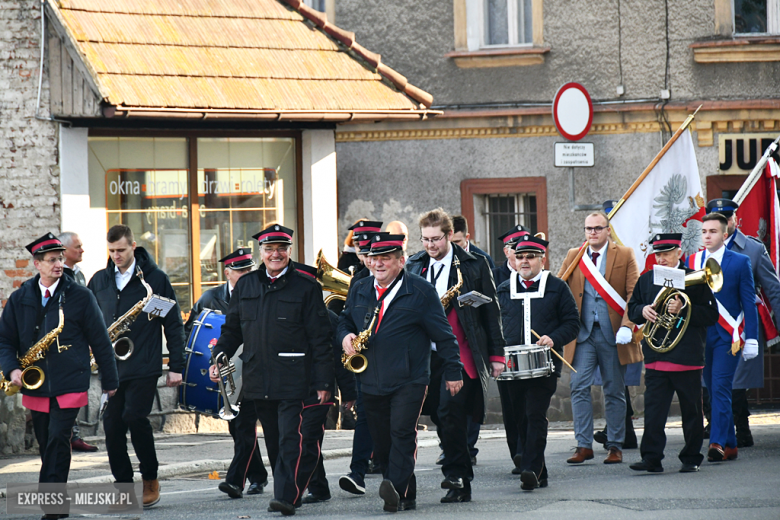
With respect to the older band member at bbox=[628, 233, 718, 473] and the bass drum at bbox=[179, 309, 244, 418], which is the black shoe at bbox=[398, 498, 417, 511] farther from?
the older band member at bbox=[628, 233, 718, 473]

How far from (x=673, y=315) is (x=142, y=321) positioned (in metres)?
4.24

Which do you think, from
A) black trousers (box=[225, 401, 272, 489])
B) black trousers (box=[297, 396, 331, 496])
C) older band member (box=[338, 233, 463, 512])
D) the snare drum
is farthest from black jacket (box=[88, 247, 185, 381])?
the snare drum

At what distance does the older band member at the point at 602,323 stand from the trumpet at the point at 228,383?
3.16 m

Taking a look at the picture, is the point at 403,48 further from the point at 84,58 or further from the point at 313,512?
the point at 313,512

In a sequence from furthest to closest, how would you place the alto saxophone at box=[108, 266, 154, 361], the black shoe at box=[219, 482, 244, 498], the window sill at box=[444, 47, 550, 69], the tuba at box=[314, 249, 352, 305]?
1. the window sill at box=[444, 47, 550, 69]
2. the tuba at box=[314, 249, 352, 305]
3. the black shoe at box=[219, 482, 244, 498]
4. the alto saxophone at box=[108, 266, 154, 361]

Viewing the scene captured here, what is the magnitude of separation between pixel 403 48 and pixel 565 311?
8.21 meters

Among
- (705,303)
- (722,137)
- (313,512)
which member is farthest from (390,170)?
(313,512)

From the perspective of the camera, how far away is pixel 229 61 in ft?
44.6

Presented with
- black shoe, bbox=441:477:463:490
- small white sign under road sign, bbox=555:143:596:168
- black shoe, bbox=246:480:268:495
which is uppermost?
small white sign under road sign, bbox=555:143:596:168

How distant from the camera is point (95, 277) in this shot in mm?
9586

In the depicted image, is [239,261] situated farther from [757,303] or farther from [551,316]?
[757,303]

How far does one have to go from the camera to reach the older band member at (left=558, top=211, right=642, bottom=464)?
35.4ft

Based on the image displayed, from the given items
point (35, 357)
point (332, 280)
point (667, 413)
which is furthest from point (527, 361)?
point (35, 357)

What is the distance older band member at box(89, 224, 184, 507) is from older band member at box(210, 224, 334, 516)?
3.05 feet
